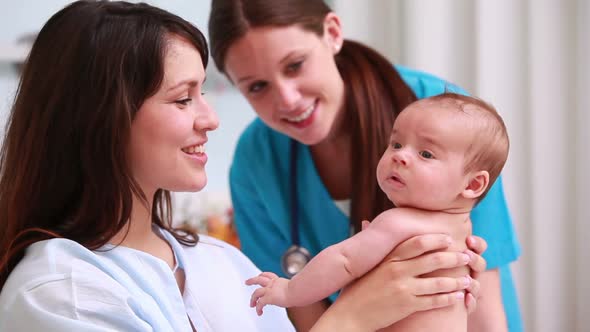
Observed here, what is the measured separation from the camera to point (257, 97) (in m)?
1.76

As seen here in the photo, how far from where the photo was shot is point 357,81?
6.10 feet

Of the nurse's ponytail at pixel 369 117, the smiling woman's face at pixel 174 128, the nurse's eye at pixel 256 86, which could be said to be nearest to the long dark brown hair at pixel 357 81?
the nurse's ponytail at pixel 369 117

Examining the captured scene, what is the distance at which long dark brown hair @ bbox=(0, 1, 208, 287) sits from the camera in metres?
1.16

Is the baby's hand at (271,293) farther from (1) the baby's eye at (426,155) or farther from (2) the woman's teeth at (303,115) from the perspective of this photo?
(2) the woman's teeth at (303,115)

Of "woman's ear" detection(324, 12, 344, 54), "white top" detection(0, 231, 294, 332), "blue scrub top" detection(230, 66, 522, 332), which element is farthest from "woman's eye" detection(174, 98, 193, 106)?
"blue scrub top" detection(230, 66, 522, 332)

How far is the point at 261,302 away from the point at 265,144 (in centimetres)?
90

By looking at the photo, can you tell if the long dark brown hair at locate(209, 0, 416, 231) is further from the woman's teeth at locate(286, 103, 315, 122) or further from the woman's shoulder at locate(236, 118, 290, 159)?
the woman's shoulder at locate(236, 118, 290, 159)

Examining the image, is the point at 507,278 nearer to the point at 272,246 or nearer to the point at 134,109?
the point at 272,246

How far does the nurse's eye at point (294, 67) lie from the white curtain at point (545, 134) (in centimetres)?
75

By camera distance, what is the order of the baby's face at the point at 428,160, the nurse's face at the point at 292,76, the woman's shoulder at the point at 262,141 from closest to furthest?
the baby's face at the point at 428,160, the nurse's face at the point at 292,76, the woman's shoulder at the point at 262,141

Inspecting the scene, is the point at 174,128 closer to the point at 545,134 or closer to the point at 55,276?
the point at 55,276

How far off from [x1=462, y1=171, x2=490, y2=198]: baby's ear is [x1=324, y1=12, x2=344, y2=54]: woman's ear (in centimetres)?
75

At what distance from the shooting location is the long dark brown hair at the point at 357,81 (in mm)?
1653

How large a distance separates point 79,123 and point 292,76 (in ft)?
2.24
